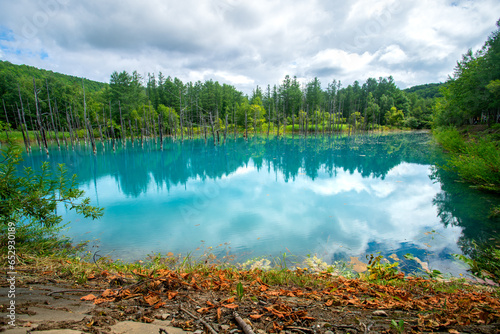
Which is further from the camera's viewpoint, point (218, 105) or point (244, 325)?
point (218, 105)

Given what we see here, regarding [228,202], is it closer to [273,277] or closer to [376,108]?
[273,277]

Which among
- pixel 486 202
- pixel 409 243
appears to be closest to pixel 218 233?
pixel 409 243

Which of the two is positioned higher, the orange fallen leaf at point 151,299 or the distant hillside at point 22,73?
the distant hillside at point 22,73

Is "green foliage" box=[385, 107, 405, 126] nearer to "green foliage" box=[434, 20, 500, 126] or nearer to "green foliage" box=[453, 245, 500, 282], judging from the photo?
"green foliage" box=[434, 20, 500, 126]

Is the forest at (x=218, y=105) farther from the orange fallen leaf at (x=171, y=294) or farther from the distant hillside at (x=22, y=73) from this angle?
the orange fallen leaf at (x=171, y=294)

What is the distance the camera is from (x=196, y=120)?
7225 cm

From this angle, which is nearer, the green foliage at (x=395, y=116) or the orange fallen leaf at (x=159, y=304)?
the orange fallen leaf at (x=159, y=304)

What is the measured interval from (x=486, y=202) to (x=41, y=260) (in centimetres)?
1585

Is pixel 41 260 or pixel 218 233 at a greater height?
pixel 41 260

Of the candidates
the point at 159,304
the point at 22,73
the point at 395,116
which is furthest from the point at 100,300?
the point at 22,73

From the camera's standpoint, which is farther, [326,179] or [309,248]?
[326,179]

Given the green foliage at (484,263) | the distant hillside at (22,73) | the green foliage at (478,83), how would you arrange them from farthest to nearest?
the distant hillside at (22,73) < the green foliage at (478,83) < the green foliage at (484,263)

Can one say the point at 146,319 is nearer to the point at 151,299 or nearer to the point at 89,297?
the point at 151,299

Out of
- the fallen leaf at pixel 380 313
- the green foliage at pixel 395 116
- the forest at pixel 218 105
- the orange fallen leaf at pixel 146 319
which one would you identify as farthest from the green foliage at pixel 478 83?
the green foliage at pixel 395 116
